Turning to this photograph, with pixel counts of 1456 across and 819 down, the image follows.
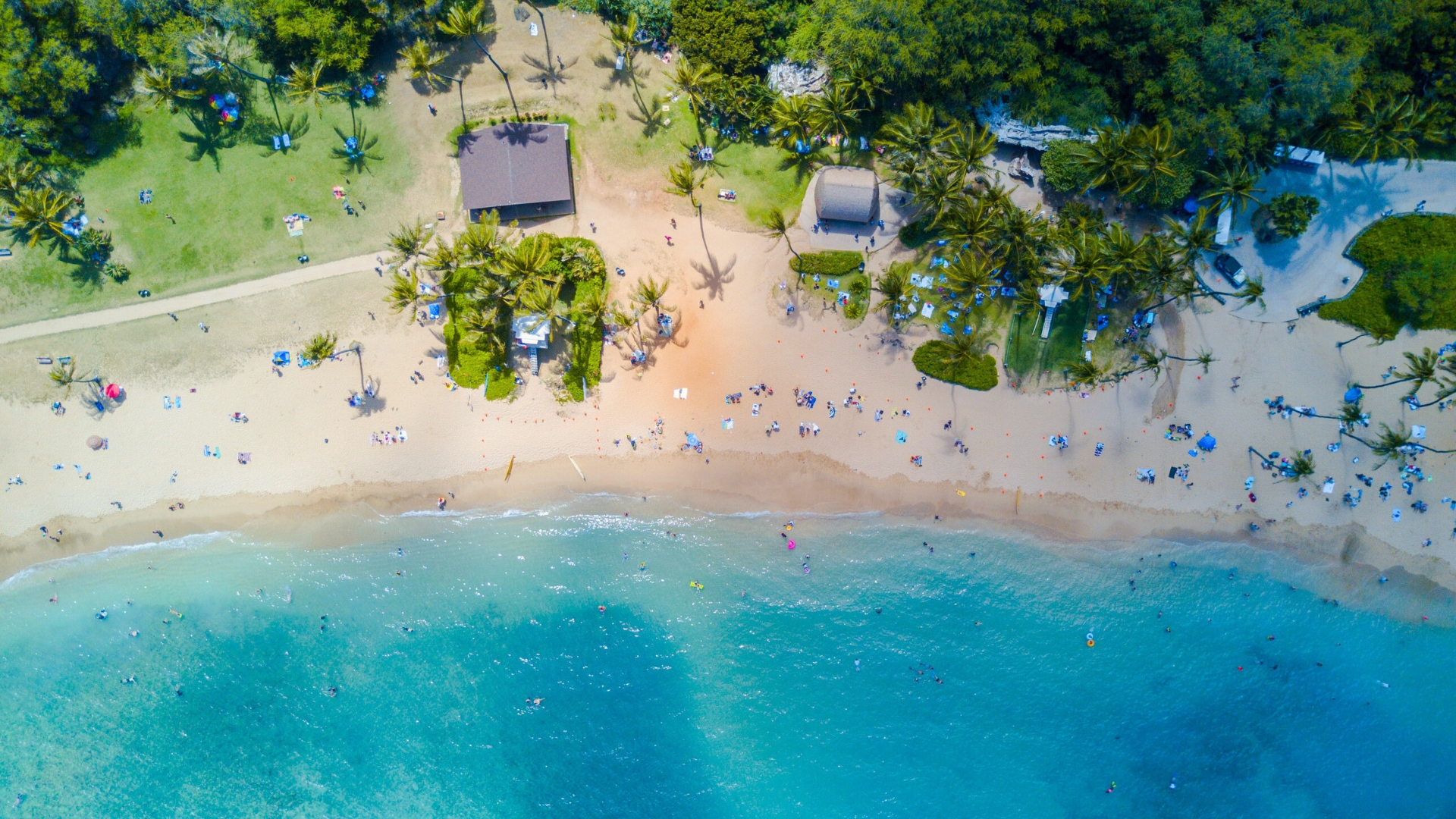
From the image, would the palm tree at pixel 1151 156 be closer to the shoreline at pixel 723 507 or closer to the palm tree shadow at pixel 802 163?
the palm tree shadow at pixel 802 163

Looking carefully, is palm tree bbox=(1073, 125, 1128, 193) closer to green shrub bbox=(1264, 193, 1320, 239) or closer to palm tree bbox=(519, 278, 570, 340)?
green shrub bbox=(1264, 193, 1320, 239)

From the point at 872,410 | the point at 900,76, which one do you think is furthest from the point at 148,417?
the point at 900,76

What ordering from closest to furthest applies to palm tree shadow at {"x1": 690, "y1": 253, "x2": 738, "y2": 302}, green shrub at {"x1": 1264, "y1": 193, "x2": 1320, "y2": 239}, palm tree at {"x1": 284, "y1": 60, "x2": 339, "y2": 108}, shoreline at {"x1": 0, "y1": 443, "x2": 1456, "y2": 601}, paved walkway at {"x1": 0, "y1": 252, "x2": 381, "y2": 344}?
palm tree at {"x1": 284, "y1": 60, "x2": 339, "y2": 108} → green shrub at {"x1": 1264, "y1": 193, "x2": 1320, "y2": 239} → paved walkway at {"x1": 0, "y1": 252, "x2": 381, "y2": 344} → palm tree shadow at {"x1": 690, "y1": 253, "x2": 738, "y2": 302} → shoreline at {"x1": 0, "y1": 443, "x2": 1456, "y2": 601}

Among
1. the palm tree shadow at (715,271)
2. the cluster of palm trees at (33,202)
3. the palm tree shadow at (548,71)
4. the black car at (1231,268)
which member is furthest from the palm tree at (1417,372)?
the cluster of palm trees at (33,202)

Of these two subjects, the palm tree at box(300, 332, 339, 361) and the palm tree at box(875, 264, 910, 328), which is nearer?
the palm tree at box(875, 264, 910, 328)

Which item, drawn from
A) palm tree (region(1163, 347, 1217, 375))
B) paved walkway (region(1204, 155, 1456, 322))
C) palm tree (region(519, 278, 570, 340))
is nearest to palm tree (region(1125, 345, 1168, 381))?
palm tree (region(1163, 347, 1217, 375))

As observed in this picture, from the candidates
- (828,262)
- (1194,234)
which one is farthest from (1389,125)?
(828,262)

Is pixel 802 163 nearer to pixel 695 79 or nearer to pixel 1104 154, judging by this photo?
pixel 695 79
